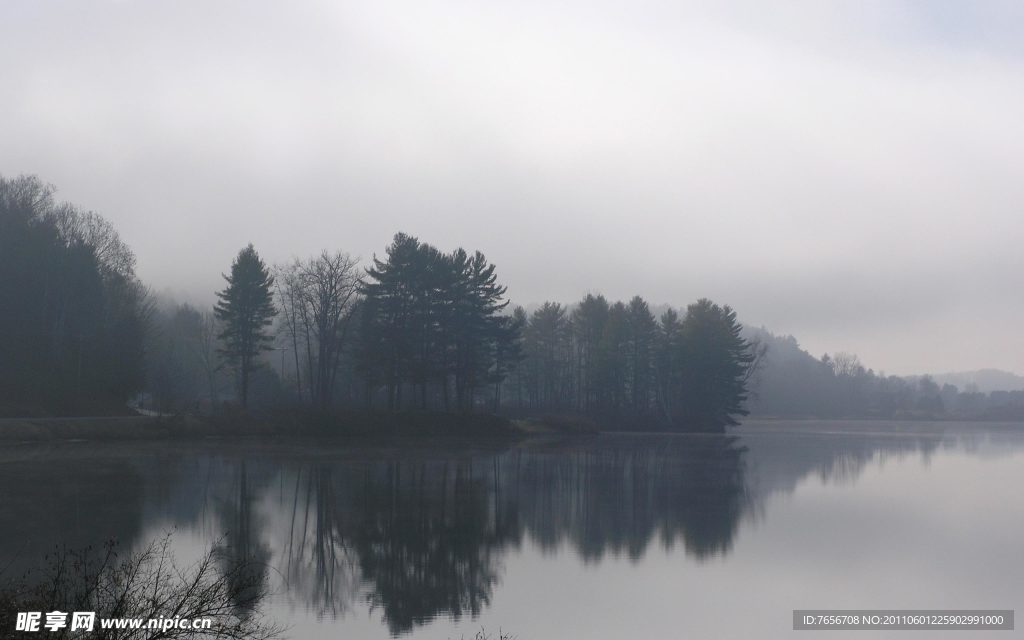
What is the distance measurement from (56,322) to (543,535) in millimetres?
43845

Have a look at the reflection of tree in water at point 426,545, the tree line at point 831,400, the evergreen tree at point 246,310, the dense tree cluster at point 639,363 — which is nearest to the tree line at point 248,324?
the evergreen tree at point 246,310

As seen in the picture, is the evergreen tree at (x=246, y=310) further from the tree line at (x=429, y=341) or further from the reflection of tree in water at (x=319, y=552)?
the reflection of tree in water at (x=319, y=552)

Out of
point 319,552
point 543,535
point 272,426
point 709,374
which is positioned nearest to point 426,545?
point 319,552

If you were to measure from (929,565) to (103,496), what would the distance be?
704 inches

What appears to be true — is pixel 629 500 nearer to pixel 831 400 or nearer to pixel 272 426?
pixel 272 426

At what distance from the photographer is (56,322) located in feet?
173

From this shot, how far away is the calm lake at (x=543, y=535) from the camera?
1266 centimetres

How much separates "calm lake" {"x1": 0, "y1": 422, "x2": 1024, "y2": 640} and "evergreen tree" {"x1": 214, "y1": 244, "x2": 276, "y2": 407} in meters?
20.4

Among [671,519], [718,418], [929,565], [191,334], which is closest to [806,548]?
[929,565]

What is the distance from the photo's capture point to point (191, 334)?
9144 centimetres

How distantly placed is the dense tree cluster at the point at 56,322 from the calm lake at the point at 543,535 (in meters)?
17.0

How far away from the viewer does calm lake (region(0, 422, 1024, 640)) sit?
41.5ft

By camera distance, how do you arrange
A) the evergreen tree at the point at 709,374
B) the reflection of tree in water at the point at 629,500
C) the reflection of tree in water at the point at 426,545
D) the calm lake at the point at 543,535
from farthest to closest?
the evergreen tree at the point at 709,374, the reflection of tree in water at the point at 629,500, the reflection of tree in water at the point at 426,545, the calm lake at the point at 543,535

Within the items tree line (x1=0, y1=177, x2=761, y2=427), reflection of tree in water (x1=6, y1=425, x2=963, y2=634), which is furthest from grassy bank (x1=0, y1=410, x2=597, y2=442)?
reflection of tree in water (x1=6, y1=425, x2=963, y2=634)
